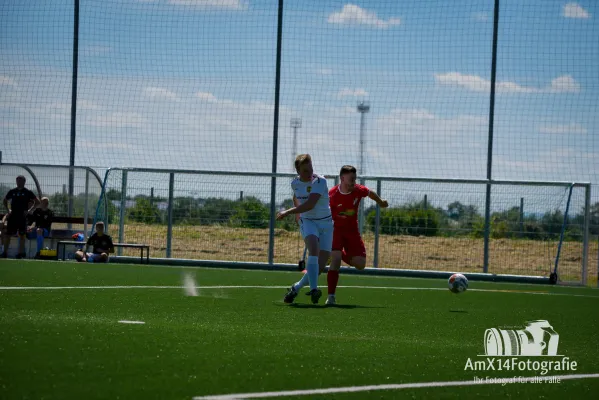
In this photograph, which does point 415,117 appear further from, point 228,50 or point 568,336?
point 568,336

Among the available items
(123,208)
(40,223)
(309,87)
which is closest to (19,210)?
(40,223)

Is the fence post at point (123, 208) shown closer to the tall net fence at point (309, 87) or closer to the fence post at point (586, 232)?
the tall net fence at point (309, 87)

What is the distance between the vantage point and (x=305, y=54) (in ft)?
68.8

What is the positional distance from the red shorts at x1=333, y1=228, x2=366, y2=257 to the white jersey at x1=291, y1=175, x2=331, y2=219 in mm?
813

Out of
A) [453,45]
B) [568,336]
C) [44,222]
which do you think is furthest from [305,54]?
[568,336]

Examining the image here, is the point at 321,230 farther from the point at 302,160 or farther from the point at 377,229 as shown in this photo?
the point at 377,229

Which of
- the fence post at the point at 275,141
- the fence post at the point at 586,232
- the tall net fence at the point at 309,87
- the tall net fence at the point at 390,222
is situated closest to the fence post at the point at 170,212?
the tall net fence at the point at 390,222

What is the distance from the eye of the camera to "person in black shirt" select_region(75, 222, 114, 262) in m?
20.0

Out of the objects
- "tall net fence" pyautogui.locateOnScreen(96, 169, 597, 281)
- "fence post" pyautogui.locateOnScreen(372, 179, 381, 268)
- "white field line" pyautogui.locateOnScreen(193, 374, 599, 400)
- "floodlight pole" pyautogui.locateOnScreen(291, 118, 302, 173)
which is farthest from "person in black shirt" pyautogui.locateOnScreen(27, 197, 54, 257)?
"white field line" pyautogui.locateOnScreen(193, 374, 599, 400)

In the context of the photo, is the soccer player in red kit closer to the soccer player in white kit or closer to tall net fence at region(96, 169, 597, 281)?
the soccer player in white kit

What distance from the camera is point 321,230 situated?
1202cm

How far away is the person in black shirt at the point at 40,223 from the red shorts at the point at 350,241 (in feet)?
34.3

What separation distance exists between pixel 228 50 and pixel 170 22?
4.96 feet

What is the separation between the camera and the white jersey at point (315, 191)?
38.4ft
